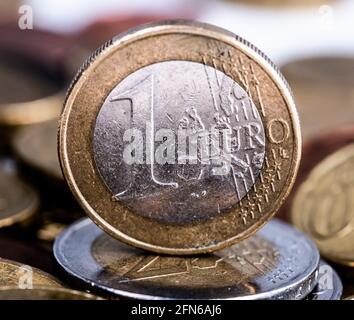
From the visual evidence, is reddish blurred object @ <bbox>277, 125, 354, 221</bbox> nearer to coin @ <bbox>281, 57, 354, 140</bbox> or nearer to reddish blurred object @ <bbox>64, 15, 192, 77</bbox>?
coin @ <bbox>281, 57, 354, 140</bbox>

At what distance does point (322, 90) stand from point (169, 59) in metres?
1.37

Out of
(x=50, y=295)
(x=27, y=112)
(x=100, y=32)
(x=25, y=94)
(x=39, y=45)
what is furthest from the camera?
(x=100, y=32)

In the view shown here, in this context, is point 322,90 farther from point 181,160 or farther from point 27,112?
point 181,160

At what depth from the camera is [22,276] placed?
1.58 m

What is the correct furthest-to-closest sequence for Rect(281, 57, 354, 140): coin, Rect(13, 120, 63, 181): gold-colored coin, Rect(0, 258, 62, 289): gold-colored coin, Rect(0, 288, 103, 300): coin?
Rect(281, 57, 354, 140): coin, Rect(13, 120, 63, 181): gold-colored coin, Rect(0, 258, 62, 289): gold-colored coin, Rect(0, 288, 103, 300): coin

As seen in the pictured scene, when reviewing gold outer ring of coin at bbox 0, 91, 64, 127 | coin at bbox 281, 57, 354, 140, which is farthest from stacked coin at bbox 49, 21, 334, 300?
gold outer ring of coin at bbox 0, 91, 64, 127

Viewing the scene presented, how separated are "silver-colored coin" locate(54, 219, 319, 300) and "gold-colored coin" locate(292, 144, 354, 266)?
0.22m

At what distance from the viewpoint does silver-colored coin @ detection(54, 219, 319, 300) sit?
146 cm

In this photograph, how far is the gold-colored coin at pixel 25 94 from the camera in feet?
8.41

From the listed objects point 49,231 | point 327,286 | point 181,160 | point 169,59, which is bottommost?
point 327,286

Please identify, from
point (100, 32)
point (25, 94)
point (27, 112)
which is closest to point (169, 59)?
point (27, 112)

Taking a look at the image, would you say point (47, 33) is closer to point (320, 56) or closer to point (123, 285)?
point (320, 56)
